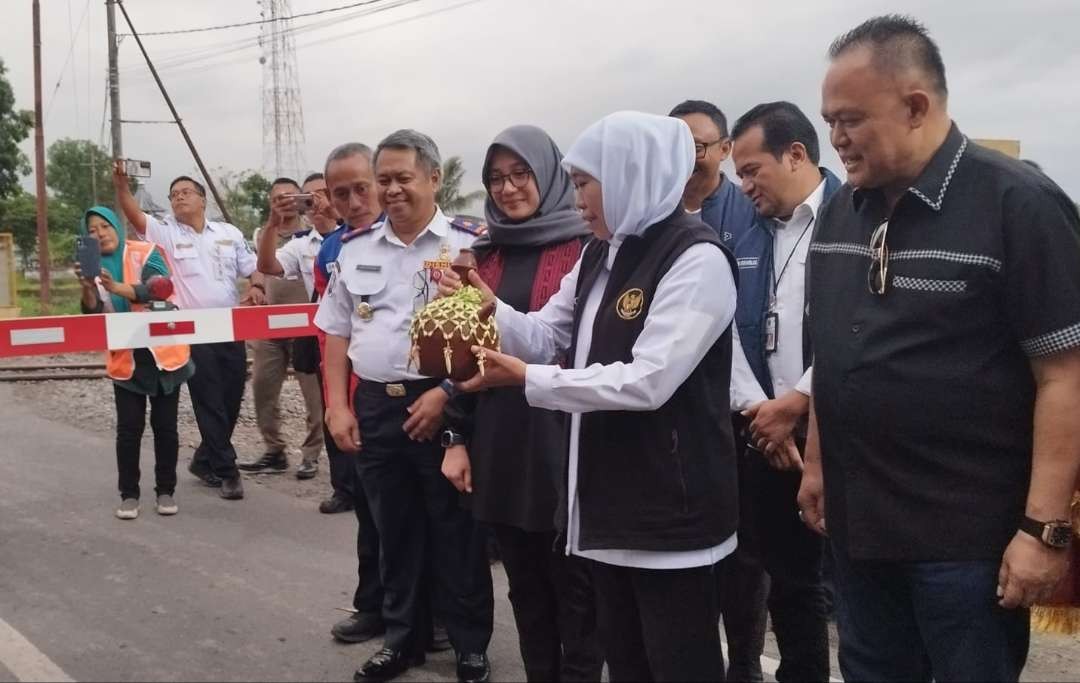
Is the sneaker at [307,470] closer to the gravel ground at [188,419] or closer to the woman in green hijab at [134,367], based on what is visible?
the gravel ground at [188,419]

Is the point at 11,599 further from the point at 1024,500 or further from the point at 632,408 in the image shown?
the point at 1024,500

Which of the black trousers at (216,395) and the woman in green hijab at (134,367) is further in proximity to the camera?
the black trousers at (216,395)

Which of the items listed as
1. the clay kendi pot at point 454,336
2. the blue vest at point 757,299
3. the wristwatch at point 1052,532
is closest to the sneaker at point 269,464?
the blue vest at point 757,299

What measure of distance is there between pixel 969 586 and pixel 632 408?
2.64 feet

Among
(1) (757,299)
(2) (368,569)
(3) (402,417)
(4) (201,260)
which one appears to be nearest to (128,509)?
(4) (201,260)

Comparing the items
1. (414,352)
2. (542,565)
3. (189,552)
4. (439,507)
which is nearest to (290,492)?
(189,552)

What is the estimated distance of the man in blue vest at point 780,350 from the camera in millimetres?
2988

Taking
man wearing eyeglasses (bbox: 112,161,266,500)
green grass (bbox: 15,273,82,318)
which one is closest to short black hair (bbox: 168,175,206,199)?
man wearing eyeglasses (bbox: 112,161,266,500)

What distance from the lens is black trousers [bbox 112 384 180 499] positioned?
18.2 feet

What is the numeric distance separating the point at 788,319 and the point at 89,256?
440cm

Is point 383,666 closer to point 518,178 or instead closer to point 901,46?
point 518,178

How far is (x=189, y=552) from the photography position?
4.93 meters

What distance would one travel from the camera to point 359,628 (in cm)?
381

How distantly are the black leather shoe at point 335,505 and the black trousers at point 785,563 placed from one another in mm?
3196
